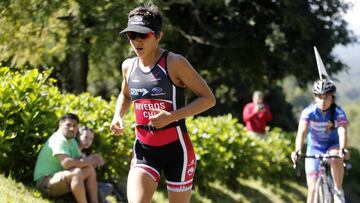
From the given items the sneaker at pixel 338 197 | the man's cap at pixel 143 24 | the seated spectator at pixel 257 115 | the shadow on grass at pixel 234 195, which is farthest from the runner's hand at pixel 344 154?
the seated spectator at pixel 257 115

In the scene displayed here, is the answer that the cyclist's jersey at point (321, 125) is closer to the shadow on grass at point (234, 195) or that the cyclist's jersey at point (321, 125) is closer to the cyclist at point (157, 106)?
the shadow on grass at point (234, 195)

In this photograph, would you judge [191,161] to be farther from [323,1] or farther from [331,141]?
[323,1]

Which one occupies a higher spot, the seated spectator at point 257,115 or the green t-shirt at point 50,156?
the green t-shirt at point 50,156

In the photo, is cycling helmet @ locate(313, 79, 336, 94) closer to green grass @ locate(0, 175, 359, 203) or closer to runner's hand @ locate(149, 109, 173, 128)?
green grass @ locate(0, 175, 359, 203)

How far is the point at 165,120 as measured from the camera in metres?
4.19

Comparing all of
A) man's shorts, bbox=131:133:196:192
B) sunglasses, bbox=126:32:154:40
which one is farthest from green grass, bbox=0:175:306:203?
sunglasses, bbox=126:32:154:40

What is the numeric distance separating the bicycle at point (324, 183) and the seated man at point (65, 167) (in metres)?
2.68

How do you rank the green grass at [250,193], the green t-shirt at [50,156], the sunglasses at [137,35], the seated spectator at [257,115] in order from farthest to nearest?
the seated spectator at [257,115], the green grass at [250,193], the green t-shirt at [50,156], the sunglasses at [137,35]

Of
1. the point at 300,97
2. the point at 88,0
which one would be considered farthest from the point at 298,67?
the point at 300,97

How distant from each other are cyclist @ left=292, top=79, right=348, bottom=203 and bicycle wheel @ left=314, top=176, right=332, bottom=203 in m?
0.12

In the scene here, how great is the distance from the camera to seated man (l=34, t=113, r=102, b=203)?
7.07 meters

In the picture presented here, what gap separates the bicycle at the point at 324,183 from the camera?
744 centimetres

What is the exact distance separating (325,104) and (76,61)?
981 cm

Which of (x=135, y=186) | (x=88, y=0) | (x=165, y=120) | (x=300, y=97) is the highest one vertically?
(x=165, y=120)
